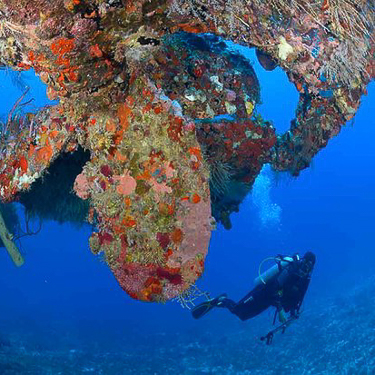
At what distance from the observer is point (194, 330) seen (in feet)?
87.3

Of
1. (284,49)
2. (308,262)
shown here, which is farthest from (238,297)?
(284,49)

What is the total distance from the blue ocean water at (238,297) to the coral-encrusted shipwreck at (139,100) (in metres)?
1.20

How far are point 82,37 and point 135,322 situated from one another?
33.5 metres

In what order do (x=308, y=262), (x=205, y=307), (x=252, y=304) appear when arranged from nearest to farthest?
(x=308, y=262) → (x=205, y=307) → (x=252, y=304)

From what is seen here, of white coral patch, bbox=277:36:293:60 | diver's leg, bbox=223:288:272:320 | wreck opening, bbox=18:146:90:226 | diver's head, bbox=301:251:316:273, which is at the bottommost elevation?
white coral patch, bbox=277:36:293:60

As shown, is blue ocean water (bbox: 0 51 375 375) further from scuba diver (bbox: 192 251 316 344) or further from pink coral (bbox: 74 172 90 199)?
scuba diver (bbox: 192 251 316 344)

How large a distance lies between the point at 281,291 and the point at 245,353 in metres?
8.71

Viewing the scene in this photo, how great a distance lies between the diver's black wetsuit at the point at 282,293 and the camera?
32.7 ft

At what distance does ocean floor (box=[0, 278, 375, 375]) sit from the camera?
1292cm

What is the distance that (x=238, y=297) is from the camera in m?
46.0

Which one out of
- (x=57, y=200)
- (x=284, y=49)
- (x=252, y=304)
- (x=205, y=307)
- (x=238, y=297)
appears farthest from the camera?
(x=238, y=297)

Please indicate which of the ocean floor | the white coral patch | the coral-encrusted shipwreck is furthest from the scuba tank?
the white coral patch

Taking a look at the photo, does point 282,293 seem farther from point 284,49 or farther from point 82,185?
point 82,185

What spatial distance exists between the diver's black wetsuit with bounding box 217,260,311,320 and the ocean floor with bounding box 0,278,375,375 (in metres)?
4.10
